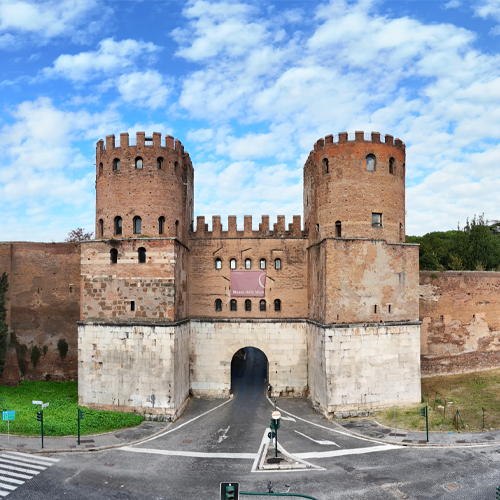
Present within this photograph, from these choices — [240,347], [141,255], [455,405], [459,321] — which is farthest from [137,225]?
[459,321]

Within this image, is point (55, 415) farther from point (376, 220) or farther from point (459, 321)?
point (459, 321)

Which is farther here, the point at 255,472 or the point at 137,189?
the point at 137,189

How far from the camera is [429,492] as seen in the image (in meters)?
17.9

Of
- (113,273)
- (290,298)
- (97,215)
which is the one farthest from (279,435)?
(97,215)

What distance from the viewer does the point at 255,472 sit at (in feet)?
65.6

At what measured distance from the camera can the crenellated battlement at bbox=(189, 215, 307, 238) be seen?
113 feet

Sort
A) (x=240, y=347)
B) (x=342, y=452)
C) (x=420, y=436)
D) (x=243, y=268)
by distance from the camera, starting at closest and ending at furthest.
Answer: (x=342, y=452)
(x=420, y=436)
(x=240, y=347)
(x=243, y=268)

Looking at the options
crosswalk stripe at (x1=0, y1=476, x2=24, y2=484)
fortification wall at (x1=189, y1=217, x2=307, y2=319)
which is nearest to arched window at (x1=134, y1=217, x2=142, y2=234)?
fortification wall at (x1=189, y1=217, x2=307, y2=319)

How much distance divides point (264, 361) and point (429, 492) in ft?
94.4

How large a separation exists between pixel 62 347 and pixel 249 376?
15.9 m

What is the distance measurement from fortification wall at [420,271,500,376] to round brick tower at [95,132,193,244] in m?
20.5

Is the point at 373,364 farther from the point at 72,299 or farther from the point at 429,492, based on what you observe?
the point at 72,299

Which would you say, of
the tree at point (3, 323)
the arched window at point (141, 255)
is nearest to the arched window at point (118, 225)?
the arched window at point (141, 255)

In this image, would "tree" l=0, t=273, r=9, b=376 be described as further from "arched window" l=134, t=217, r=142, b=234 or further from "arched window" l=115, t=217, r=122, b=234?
"arched window" l=134, t=217, r=142, b=234
